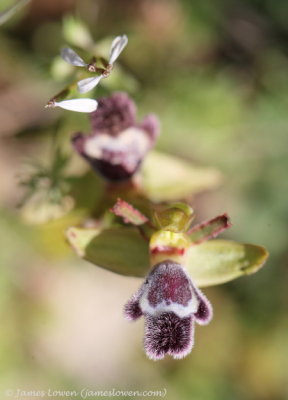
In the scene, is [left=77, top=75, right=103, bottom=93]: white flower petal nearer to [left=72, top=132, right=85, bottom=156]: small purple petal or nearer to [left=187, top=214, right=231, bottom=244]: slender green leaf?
[left=72, top=132, right=85, bottom=156]: small purple petal

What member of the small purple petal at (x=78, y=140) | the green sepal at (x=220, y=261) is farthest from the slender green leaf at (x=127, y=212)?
the small purple petal at (x=78, y=140)

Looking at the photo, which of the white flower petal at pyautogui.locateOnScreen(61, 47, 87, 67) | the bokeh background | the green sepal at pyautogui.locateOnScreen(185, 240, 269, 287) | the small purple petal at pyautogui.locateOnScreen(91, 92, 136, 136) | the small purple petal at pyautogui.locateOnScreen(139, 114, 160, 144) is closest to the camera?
the white flower petal at pyautogui.locateOnScreen(61, 47, 87, 67)

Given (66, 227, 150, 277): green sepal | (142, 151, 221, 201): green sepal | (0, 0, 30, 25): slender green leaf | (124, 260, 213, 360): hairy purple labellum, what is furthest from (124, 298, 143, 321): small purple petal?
(0, 0, 30, 25): slender green leaf

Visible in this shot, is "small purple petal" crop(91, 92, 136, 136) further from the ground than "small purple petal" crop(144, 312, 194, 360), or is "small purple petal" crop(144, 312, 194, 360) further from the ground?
"small purple petal" crop(91, 92, 136, 136)

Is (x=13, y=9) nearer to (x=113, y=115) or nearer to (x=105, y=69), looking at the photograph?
(x=105, y=69)

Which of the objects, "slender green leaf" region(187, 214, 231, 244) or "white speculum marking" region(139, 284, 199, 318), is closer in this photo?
"white speculum marking" region(139, 284, 199, 318)

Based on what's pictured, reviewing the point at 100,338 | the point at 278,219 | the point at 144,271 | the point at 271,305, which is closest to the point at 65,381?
the point at 100,338

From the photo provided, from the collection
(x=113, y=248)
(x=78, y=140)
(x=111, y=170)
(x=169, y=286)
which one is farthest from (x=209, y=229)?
(x=78, y=140)

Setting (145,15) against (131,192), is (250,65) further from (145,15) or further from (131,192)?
(131,192)
